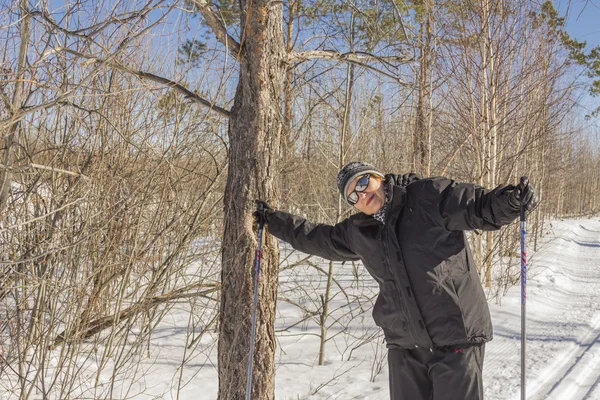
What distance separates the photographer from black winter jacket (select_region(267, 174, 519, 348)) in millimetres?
2391

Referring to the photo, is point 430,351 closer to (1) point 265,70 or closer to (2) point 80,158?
(1) point 265,70

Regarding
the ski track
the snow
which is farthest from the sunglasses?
the ski track

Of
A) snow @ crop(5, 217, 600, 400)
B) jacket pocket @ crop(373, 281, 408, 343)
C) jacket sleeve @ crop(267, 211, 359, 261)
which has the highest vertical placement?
jacket sleeve @ crop(267, 211, 359, 261)

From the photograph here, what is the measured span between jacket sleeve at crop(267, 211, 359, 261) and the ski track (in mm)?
2277

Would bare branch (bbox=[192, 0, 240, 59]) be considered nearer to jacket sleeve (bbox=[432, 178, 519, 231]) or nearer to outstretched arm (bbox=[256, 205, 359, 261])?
outstretched arm (bbox=[256, 205, 359, 261])

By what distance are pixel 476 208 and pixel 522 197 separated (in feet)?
0.68

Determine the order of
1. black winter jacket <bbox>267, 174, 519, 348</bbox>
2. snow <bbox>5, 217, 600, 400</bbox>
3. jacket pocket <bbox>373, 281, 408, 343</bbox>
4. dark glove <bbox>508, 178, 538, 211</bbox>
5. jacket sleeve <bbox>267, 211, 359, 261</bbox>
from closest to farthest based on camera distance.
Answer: dark glove <bbox>508, 178, 538, 211</bbox> → black winter jacket <bbox>267, 174, 519, 348</bbox> → jacket pocket <bbox>373, 281, 408, 343</bbox> → jacket sleeve <bbox>267, 211, 359, 261</bbox> → snow <bbox>5, 217, 600, 400</bbox>

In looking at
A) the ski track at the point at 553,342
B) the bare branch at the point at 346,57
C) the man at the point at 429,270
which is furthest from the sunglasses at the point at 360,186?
the ski track at the point at 553,342

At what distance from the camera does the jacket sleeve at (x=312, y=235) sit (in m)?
3.07

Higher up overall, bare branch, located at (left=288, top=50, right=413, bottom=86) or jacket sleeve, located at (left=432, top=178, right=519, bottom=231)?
bare branch, located at (left=288, top=50, right=413, bottom=86)

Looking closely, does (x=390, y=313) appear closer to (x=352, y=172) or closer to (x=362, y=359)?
(x=352, y=172)

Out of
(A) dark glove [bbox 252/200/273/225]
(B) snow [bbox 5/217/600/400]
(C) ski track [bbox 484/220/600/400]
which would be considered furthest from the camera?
(B) snow [bbox 5/217/600/400]

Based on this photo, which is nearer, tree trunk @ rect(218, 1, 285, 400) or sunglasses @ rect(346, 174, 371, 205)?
sunglasses @ rect(346, 174, 371, 205)

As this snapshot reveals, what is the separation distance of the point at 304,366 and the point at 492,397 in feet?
7.46
